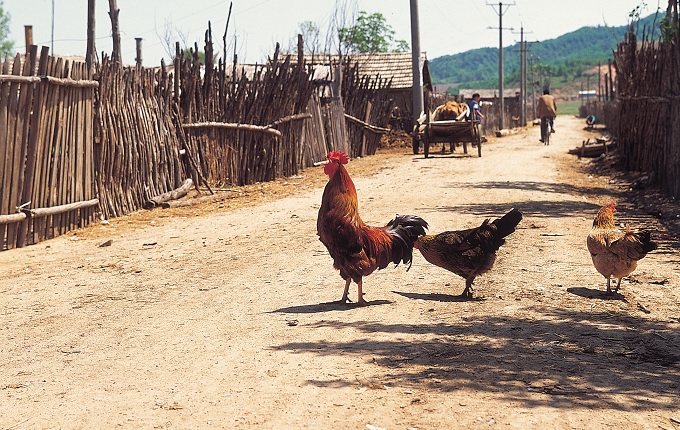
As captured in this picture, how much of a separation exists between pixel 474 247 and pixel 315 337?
182 cm

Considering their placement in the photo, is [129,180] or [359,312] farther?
[129,180]

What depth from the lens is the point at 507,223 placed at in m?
6.90

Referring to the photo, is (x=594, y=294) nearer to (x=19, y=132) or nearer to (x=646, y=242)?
(x=646, y=242)

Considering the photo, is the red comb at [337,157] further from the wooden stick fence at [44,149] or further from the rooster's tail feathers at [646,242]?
the wooden stick fence at [44,149]

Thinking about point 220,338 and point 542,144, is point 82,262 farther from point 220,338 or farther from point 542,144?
point 542,144

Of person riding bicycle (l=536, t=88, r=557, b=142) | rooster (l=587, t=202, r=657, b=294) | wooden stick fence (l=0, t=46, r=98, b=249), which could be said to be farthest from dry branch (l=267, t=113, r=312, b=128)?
A: person riding bicycle (l=536, t=88, r=557, b=142)

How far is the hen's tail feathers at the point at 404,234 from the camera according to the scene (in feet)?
22.7

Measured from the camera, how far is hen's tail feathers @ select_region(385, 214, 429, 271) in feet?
22.7

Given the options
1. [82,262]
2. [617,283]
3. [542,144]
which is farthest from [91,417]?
[542,144]

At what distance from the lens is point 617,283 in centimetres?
721

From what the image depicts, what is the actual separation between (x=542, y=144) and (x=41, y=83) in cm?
2324

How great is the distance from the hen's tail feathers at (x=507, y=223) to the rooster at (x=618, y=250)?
2.41ft

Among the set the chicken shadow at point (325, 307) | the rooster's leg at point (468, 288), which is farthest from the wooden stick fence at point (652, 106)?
the chicken shadow at point (325, 307)

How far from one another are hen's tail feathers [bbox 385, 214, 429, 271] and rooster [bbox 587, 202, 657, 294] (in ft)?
4.60
